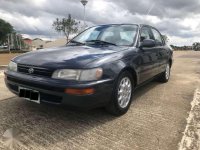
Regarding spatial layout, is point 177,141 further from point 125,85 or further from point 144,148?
point 125,85

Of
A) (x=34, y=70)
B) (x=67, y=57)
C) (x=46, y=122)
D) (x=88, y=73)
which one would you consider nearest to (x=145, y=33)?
(x=67, y=57)

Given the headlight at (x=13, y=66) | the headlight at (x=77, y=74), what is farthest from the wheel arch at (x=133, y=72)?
the headlight at (x=13, y=66)

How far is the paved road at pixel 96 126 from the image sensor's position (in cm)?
296

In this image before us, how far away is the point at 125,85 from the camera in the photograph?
12.8 ft

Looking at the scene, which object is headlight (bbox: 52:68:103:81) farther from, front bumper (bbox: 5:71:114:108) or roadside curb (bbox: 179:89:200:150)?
roadside curb (bbox: 179:89:200:150)

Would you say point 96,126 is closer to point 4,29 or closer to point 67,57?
point 67,57

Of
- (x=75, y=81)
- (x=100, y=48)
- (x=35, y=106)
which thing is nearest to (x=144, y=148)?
(x=75, y=81)

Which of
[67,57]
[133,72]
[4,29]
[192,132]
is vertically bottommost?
[192,132]

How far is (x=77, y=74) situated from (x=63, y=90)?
258 mm

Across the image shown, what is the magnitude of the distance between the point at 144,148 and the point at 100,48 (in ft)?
5.55

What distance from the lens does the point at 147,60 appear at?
465 centimetres

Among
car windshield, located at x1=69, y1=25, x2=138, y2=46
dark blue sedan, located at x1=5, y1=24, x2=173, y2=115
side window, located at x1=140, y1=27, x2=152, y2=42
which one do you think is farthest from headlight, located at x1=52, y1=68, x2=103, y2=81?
side window, located at x1=140, y1=27, x2=152, y2=42

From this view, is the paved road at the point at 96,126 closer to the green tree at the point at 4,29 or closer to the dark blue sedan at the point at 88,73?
the dark blue sedan at the point at 88,73

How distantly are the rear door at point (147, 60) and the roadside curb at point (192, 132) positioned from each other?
3.19 feet
